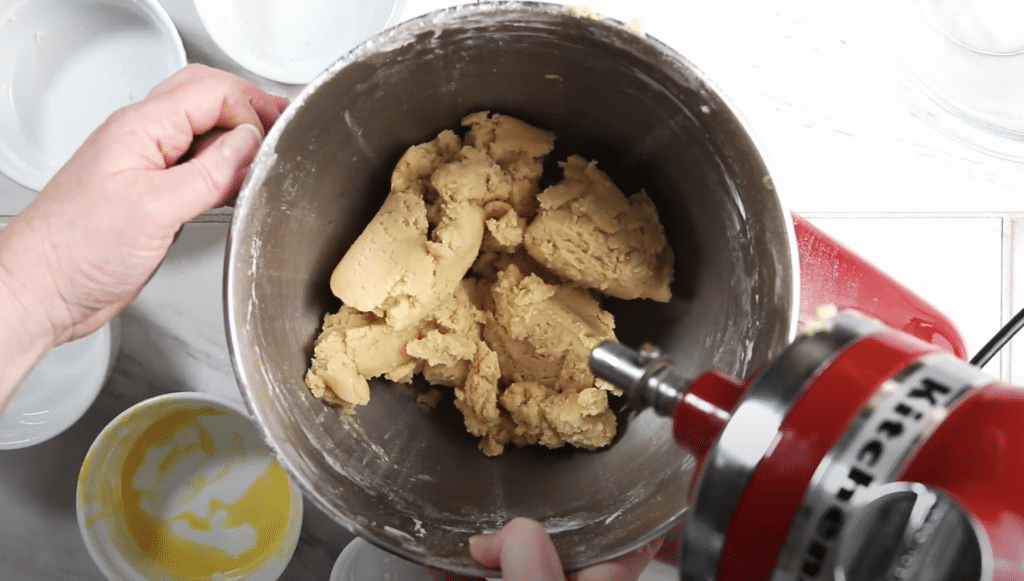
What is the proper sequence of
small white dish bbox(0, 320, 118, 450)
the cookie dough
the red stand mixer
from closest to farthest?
1. the red stand mixer
2. the cookie dough
3. small white dish bbox(0, 320, 118, 450)

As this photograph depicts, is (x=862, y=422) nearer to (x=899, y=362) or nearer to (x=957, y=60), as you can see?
(x=899, y=362)

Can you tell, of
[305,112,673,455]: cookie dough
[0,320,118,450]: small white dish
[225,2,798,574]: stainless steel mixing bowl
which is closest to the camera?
[225,2,798,574]: stainless steel mixing bowl

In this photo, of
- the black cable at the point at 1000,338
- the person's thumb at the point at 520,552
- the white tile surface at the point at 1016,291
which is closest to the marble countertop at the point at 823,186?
the white tile surface at the point at 1016,291

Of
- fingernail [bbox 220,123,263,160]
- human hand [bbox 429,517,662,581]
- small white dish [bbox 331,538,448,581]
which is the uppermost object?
fingernail [bbox 220,123,263,160]

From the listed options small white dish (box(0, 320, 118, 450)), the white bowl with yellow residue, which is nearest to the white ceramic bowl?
small white dish (box(0, 320, 118, 450))

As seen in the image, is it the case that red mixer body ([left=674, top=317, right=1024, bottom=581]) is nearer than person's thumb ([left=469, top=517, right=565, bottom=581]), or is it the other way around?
red mixer body ([left=674, top=317, right=1024, bottom=581])

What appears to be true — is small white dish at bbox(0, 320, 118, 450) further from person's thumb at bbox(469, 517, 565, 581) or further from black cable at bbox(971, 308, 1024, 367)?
black cable at bbox(971, 308, 1024, 367)

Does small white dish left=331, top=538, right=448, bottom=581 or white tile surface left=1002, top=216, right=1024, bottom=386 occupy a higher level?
white tile surface left=1002, top=216, right=1024, bottom=386
